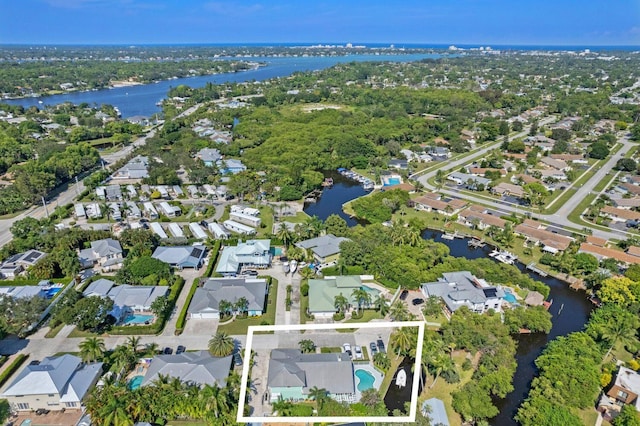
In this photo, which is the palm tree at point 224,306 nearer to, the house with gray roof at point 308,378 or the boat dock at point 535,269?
the house with gray roof at point 308,378

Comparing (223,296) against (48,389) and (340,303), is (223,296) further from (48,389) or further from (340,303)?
(48,389)

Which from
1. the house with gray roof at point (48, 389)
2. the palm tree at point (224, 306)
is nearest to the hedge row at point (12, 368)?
the house with gray roof at point (48, 389)

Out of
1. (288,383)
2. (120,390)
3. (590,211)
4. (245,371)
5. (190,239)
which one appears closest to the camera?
(245,371)

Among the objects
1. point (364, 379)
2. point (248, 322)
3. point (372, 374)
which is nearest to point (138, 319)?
point (248, 322)

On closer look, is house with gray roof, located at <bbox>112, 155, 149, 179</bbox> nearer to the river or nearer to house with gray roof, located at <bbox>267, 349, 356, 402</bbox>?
the river

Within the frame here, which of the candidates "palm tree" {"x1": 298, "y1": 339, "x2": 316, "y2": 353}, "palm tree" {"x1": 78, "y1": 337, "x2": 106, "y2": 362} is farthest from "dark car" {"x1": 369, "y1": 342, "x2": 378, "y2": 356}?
"palm tree" {"x1": 78, "y1": 337, "x2": 106, "y2": 362}

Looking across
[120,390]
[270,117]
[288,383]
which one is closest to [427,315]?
[288,383]

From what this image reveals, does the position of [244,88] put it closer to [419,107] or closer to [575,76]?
[419,107]
